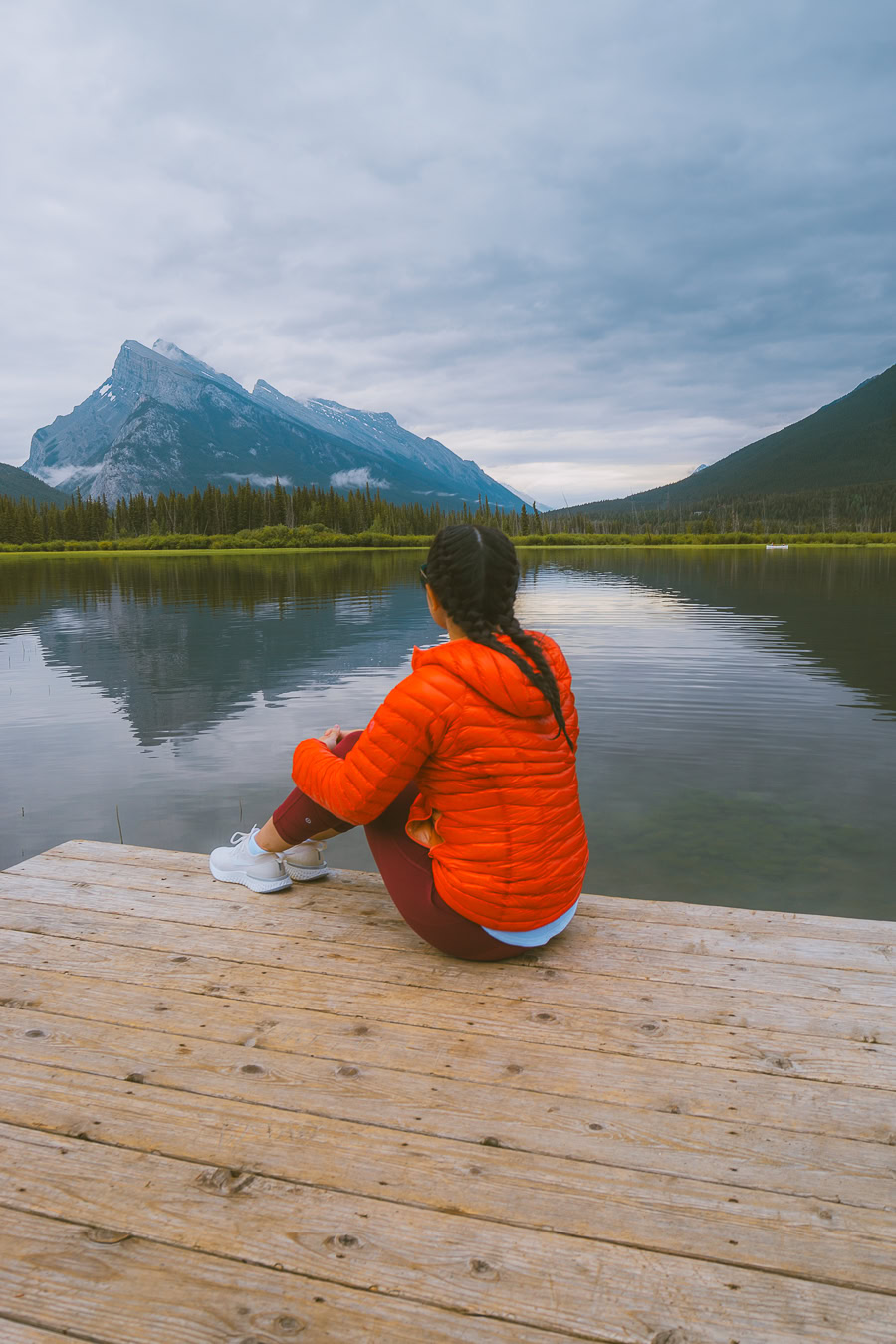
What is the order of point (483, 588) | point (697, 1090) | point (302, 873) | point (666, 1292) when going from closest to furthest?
point (666, 1292) → point (697, 1090) → point (483, 588) → point (302, 873)

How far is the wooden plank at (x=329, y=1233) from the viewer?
6.64ft

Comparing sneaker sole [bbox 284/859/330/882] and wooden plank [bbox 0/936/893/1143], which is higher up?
sneaker sole [bbox 284/859/330/882]

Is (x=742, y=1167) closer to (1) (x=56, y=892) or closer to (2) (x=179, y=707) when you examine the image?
(1) (x=56, y=892)

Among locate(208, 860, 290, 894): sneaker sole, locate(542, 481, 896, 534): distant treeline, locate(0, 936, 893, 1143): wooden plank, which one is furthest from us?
locate(542, 481, 896, 534): distant treeline

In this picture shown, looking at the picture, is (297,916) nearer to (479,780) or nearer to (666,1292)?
(479,780)

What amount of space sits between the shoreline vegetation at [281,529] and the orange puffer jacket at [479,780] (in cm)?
12053

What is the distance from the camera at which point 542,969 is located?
3.67 metres

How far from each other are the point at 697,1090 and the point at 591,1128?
446mm

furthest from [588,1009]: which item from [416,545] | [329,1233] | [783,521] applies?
[783,521]

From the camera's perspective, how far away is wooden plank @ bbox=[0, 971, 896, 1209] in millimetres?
2428

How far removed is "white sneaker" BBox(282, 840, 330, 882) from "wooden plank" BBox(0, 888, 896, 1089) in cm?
186

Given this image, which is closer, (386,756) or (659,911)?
(386,756)

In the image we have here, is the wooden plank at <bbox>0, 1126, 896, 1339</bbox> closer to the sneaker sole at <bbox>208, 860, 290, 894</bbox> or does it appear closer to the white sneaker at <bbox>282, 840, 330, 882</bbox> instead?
the sneaker sole at <bbox>208, 860, 290, 894</bbox>

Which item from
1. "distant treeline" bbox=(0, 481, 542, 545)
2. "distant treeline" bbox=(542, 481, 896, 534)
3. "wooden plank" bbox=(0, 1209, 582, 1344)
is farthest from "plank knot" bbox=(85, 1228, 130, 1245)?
"distant treeline" bbox=(542, 481, 896, 534)
